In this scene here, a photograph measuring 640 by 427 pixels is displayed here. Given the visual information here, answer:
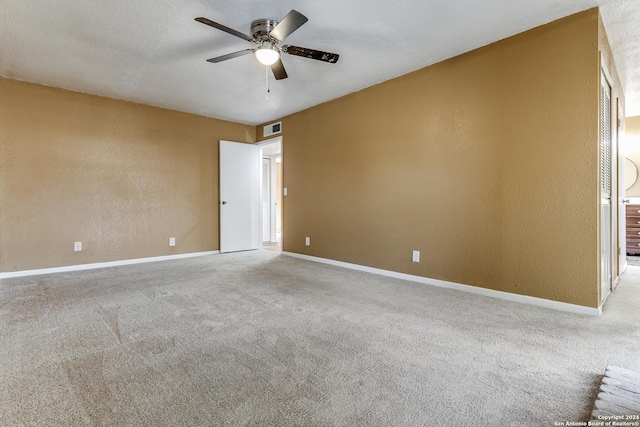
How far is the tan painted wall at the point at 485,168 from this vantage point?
2.45 m

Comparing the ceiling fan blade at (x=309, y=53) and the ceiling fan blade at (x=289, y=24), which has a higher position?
the ceiling fan blade at (x=289, y=24)

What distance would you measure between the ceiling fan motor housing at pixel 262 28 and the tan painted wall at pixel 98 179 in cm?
303

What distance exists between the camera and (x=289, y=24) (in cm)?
216

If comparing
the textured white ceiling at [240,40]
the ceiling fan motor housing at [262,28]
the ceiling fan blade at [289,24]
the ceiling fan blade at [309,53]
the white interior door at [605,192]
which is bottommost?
the white interior door at [605,192]

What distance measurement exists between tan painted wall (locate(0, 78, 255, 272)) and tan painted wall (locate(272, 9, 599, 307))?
2.51 metres

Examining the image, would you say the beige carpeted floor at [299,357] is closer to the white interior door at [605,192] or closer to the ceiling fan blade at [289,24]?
the white interior door at [605,192]

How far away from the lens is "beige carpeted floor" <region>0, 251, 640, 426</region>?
130 centimetres

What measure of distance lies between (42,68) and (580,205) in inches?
216

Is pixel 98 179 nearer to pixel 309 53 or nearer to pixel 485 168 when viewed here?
pixel 309 53

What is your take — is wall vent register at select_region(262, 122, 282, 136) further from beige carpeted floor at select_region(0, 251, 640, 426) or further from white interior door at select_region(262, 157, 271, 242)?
beige carpeted floor at select_region(0, 251, 640, 426)

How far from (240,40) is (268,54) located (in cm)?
57

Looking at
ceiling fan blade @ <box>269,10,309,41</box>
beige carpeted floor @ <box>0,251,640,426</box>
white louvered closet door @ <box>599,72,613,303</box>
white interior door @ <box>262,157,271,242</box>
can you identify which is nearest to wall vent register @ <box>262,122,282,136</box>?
white interior door @ <box>262,157,271,242</box>

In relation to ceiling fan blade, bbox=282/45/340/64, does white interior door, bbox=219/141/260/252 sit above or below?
below

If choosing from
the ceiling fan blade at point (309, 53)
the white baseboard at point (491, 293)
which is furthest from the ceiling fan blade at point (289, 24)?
the white baseboard at point (491, 293)
